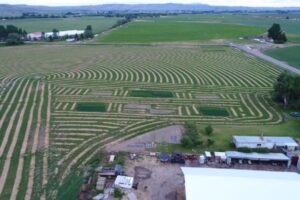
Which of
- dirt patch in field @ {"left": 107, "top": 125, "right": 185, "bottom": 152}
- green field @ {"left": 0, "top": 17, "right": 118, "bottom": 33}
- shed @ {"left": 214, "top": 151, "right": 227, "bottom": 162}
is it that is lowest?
dirt patch in field @ {"left": 107, "top": 125, "right": 185, "bottom": 152}

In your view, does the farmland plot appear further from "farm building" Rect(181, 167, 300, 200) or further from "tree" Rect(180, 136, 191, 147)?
"farm building" Rect(181, 167, 300, 200)

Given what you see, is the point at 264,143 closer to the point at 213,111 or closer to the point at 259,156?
the point at 259,156

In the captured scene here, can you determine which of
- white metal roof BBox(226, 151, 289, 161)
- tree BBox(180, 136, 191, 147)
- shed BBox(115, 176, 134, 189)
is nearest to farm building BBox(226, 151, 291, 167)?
white metal roof BBox(226, 151, 289, 161)

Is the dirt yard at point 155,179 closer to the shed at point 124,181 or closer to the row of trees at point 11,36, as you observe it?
the shed at point 124,181

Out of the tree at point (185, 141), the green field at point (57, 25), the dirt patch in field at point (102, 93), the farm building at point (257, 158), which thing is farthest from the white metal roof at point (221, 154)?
the green field at point (57, 25)

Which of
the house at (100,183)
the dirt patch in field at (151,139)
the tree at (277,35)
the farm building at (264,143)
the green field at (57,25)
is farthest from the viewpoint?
the green field at (57,25)

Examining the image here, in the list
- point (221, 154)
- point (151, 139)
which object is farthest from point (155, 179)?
point (151, 139)

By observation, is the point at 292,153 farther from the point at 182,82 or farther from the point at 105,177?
the point at 182,82
